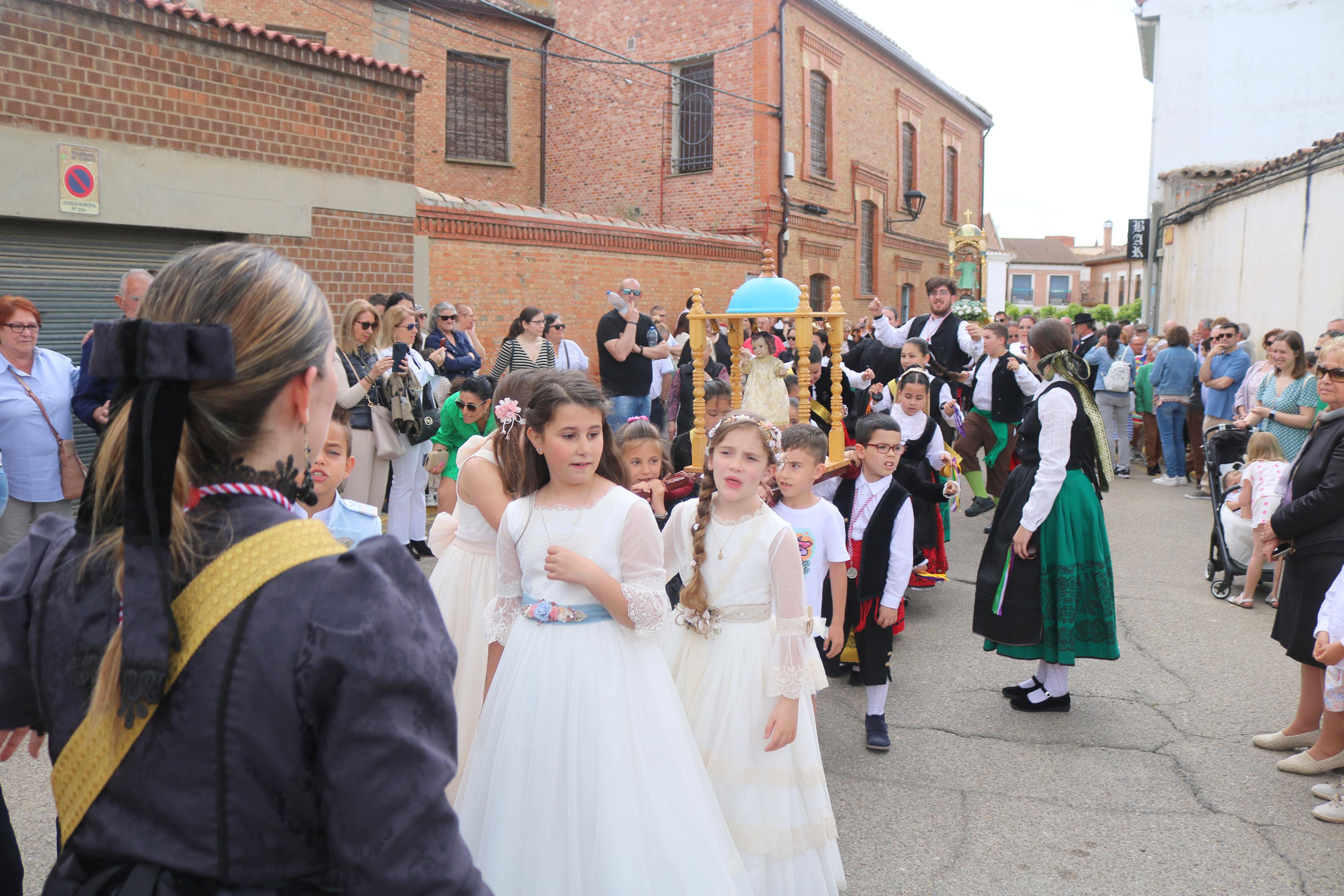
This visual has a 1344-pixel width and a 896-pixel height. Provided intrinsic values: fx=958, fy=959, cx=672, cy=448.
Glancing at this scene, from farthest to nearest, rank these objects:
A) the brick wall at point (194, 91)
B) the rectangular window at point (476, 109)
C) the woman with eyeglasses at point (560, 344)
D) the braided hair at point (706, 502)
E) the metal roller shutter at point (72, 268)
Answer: the rectangular window at point (476, 109)
the woman with eyeglasses at point (560, 344)
the metal roller shutter at point (72, 268)
the brick wall at point (194, 91)
the braided hair at point (706, 502)

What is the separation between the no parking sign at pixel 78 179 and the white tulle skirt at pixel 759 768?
7607 millimetres

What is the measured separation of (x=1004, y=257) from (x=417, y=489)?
Answer: 50.5 meters

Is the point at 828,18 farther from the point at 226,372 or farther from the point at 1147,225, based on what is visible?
the point at 226,372

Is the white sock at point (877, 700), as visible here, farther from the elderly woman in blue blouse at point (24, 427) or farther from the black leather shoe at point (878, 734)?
the elderly woman in blue blouse at point (24, 427)

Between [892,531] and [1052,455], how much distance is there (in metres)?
0.90

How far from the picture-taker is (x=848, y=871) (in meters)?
3.59

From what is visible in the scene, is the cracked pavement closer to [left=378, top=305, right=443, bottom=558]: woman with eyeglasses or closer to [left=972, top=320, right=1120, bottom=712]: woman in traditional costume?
[left=972, top=320, right=1120, bottom=712]: woman in traditional costume

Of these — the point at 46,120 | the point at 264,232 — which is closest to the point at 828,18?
the point at 264,232

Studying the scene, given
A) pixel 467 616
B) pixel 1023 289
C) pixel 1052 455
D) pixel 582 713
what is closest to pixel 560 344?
pixel 1052 455

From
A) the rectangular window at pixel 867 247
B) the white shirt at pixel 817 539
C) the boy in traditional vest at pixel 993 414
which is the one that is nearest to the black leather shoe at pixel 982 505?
the boy in traditional vest at pixel 993 414

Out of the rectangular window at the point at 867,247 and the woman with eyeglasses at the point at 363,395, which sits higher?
the rectangular window at the point at 867,247

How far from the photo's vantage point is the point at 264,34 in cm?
920

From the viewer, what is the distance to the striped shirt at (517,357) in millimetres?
8844

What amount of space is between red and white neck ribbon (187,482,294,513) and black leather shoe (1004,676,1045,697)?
4.79 m
